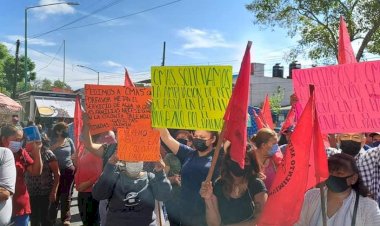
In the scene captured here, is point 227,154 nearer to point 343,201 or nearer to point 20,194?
point 343,201

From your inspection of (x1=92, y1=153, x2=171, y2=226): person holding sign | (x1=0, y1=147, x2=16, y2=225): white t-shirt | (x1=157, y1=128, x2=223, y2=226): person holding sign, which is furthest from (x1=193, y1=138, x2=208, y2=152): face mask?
(x1=0, y1=147, x2=16, y2=225): white t-shirt

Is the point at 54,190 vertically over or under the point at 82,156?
under

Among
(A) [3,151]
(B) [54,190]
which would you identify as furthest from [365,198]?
(B) [54,190]

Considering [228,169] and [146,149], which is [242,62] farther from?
[146,149]

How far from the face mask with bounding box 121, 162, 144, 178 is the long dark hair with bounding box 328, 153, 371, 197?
1.72 m

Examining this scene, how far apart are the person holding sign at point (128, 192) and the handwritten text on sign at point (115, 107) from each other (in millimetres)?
574

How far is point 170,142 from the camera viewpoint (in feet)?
14.8

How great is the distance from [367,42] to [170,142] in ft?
40.4

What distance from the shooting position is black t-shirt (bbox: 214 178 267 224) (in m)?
3.73

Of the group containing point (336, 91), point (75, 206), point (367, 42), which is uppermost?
point (367, 42)

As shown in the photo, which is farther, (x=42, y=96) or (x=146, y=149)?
(x=42, y=96)

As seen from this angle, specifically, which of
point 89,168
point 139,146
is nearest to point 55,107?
point 89,168

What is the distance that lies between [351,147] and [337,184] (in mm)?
1070

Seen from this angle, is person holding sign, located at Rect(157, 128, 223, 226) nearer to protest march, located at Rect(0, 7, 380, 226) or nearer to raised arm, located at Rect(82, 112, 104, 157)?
protest march, located at Rect(0, 7, 380, 226)
